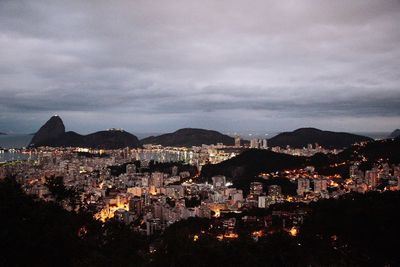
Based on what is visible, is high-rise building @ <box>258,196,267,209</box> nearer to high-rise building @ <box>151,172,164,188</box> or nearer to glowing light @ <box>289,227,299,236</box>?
glowing light @ <box>289,227,299,236</box>

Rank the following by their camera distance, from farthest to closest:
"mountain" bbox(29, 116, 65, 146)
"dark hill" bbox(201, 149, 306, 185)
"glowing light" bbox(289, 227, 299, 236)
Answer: "mountain" bbox(29, 116, 65, 146)
"dark hill" bbox(201, 149, 306, 185)
"glowing light" bbox(289, 227, 299, 236)

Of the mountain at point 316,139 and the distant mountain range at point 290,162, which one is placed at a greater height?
the mountain at point 316,139

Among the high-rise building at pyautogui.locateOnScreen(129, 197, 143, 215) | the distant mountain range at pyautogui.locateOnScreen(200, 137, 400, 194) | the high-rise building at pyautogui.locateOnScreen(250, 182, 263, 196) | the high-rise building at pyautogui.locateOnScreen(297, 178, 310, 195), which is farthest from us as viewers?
the distant mountain range at pyautogui.locateOnScreen(200, 137, 400, 194)

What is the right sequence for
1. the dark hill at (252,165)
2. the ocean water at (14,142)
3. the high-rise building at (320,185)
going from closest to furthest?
1. the high-rise building at (320,185)
2. the dark hill at (252,165)
3. the ocean water at (14,142)

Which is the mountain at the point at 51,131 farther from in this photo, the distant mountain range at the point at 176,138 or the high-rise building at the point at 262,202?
the high-rise building at the point at 262,202

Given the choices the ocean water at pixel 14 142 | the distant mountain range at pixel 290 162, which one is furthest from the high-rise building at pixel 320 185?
the ocean water at pixel 14 142

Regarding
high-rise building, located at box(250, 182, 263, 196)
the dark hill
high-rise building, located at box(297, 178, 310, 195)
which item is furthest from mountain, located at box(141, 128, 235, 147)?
high-rise building, located at box(297, 178, 310, 195)
